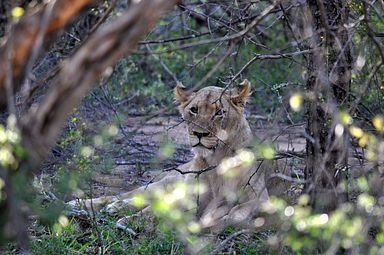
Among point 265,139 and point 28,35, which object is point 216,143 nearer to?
point 265,139

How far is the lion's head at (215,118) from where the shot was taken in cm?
543

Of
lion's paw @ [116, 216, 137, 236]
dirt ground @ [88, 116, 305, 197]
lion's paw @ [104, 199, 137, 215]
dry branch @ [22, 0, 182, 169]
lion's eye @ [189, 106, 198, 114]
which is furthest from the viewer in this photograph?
dirt ground @ [88, 116, 305, 197]

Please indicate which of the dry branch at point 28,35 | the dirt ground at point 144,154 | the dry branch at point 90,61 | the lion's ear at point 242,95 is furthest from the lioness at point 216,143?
the dry branch at point 90,61

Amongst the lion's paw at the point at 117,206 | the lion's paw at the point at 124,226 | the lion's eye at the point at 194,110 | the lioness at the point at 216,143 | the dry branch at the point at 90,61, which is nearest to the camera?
the dry branch at the point at 90,61

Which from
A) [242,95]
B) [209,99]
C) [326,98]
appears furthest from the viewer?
[242,95]

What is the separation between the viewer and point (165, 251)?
442 cm

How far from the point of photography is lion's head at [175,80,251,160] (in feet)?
17.8

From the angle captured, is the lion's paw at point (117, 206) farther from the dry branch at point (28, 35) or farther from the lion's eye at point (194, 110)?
the dry branch at point (28, 35)

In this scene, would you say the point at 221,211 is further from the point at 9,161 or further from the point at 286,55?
the point at 9,161

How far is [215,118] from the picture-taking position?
216 inches

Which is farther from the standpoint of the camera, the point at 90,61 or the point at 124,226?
the point at 124,226

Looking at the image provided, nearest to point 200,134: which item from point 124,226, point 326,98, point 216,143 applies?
A: point 216,143

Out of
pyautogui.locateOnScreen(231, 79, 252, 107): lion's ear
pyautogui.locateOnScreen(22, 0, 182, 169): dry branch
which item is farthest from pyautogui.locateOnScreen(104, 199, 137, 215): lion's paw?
pyautogui.locateOnScreen(22, 0, 182, 169): dry branch

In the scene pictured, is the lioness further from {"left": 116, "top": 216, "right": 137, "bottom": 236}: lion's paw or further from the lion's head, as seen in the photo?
{"left": 116, "top": 216, "right": 137, "bottom": 236}: lion's paw
